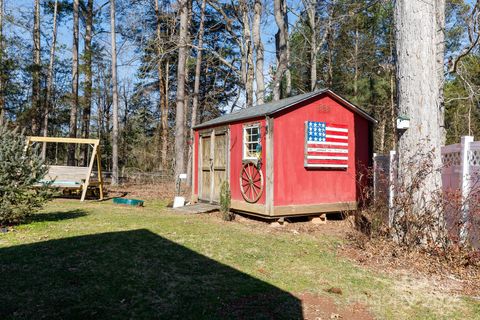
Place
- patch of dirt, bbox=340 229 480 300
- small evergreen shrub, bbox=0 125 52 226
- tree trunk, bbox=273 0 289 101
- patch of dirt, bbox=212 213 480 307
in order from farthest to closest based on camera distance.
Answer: tree trunk, bbox=273 0 289 101, small evergreen shrub, bbox=0 125 52 226, patch of dirt, bbox=340 229 480 300, patch of dirt, bbox=212 213 480 307

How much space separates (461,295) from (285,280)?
1.95 meters

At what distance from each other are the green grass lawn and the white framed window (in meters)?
2.20

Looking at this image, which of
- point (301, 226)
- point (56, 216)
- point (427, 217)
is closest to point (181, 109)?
point (56, 216)

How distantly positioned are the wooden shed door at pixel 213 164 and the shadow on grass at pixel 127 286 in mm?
4275

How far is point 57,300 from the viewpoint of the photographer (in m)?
3.20

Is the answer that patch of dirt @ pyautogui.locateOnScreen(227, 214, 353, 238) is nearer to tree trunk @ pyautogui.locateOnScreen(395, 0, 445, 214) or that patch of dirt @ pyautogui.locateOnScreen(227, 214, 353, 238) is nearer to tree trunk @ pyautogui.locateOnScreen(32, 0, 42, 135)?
tree trunk @ pyautogui.locateOnScreen(395, 0, 445, 214)

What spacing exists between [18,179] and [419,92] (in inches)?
279

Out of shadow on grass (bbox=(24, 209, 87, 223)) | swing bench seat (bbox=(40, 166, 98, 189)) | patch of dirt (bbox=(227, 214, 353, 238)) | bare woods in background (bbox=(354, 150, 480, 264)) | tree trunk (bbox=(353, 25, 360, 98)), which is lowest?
patch of dirt (bbox=(227, 214, 353, 238))

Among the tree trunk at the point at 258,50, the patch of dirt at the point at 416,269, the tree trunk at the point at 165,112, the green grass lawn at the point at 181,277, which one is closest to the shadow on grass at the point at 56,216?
the green grass lawn at the point at 181,277

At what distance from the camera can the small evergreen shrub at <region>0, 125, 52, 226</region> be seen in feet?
19.8

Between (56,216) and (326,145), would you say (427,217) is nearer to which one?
(326,145)

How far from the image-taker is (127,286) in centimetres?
365

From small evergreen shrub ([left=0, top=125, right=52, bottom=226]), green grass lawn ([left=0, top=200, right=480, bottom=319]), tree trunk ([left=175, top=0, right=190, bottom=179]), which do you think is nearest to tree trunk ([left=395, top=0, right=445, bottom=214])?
green grass lawn ([left=0, top=200, right=480, bottom=319])

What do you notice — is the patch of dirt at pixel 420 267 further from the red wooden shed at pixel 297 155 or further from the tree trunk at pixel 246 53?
the tree trunk at pixel 246 53
